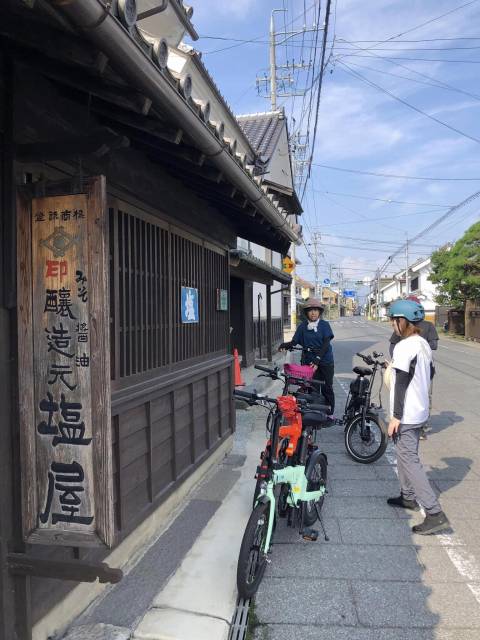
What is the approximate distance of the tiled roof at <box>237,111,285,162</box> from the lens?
19.6m

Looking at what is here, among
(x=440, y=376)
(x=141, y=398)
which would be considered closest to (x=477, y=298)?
(x=440, y=376)

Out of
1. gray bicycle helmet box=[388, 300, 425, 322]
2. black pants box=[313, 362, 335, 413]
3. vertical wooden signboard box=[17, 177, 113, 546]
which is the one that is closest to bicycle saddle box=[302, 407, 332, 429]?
gray bicycle helmet box=[388, 300, 425, 322]

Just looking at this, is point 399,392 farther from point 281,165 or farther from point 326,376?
point 281,165

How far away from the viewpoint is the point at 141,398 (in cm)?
417

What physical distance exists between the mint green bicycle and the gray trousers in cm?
Answer: 75

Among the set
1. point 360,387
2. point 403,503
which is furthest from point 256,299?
point 403,503

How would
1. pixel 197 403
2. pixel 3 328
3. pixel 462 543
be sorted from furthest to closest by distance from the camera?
pixel 197 403 → pixel 462 543 → pixel 3 328

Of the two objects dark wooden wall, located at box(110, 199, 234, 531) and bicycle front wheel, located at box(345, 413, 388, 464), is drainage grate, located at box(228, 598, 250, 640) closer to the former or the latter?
dark wooden wall, located at box(110, 199, 234, 531)

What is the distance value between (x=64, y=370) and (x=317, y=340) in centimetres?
566

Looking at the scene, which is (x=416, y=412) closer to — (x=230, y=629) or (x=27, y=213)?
(x=230, y=629)

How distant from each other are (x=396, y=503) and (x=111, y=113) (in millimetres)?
4567

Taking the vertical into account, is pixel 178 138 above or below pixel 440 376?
above

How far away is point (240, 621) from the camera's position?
3346 mm

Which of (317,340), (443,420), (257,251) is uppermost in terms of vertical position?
(257,251)
